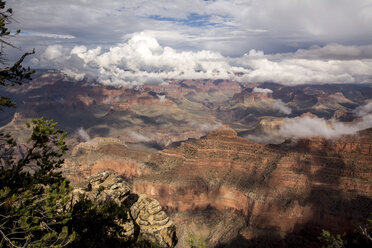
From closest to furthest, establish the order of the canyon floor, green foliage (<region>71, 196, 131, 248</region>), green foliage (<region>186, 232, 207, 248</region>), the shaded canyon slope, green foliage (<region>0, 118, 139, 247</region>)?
green foliage (<region>0, 118, 139, 247</region>) → green foliage (<region>71, 196, 131, 248</region>) → green foliage (<region>186, 232, 207, 248</region>) → the canyon floor → the shaded canyon slope

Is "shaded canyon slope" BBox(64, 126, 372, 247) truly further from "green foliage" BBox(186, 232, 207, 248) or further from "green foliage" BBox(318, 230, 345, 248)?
"green foliage" BBox(186, 232, 207, 248)

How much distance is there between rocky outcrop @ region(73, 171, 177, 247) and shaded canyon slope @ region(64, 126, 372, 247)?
195 ft

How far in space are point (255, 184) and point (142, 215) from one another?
76.6 metres

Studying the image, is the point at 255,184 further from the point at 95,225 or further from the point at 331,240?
the point at 95,225

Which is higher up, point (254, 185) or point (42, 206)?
point (42, 206)

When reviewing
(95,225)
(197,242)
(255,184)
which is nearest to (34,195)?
(95,225)

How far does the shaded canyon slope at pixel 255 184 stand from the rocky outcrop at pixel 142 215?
195 ft

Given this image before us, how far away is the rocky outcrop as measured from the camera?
29062 millimetres

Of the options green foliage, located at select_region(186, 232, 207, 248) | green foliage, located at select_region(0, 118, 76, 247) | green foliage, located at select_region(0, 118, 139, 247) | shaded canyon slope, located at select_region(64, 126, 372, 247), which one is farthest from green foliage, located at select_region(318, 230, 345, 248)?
shaded canyon slope, located at select_region(64, 126, 372, 247)

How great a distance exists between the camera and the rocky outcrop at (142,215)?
29.1 m

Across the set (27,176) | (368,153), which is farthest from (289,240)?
(27,176)

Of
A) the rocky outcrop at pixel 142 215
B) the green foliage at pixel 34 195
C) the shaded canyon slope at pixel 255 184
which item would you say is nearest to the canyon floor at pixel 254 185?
the shaded canyon slope at pixel 255 184

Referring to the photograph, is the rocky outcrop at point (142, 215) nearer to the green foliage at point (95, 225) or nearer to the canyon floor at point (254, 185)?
the green foliage at point (95, 225)

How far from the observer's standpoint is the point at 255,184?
100m
